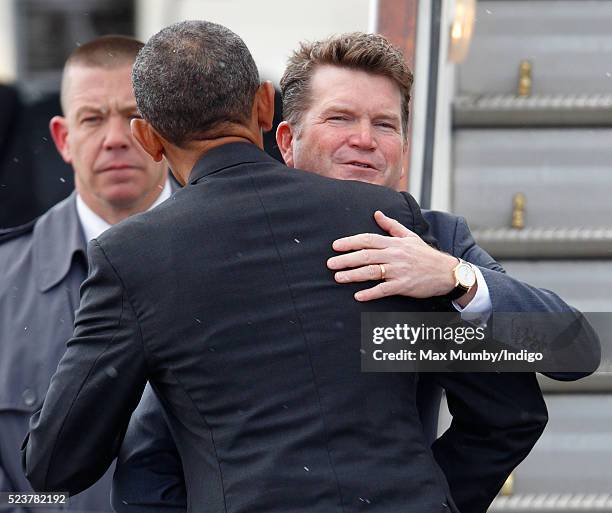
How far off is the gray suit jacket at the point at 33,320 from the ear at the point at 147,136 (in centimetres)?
102

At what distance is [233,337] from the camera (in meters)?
2.11

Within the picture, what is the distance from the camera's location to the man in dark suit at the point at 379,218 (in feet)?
7.50

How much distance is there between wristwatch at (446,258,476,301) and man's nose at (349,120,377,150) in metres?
0.42

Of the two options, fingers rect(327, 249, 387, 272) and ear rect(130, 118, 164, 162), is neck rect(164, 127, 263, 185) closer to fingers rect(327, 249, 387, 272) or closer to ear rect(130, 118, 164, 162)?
ear rect(130, 118, 164, 162)

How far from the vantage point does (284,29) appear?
533 cm

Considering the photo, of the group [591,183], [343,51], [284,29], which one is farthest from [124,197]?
[284,29]

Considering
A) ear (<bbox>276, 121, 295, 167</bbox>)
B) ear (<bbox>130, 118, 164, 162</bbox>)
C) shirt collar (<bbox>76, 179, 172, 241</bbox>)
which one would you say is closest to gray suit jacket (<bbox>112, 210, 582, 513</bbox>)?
ear (<bbox>130, 118, 164, 162</bbox>)

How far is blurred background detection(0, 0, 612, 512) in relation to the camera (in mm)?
3430

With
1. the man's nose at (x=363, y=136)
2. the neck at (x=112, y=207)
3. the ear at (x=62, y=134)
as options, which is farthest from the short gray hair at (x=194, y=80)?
the ear at (x=62, y=134)

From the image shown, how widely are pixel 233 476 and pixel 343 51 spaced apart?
0.98 metres

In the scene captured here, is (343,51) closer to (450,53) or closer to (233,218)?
(233,218)

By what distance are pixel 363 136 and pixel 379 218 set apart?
0.43 meters

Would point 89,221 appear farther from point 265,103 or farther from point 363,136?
point 265,103

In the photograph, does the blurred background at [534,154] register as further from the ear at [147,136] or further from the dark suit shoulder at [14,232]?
the ear at [147,136]
